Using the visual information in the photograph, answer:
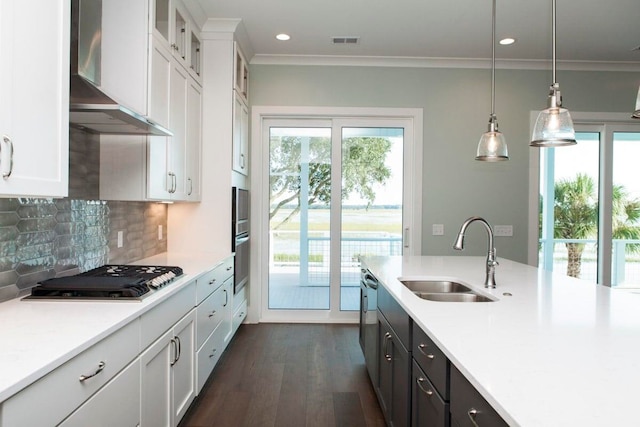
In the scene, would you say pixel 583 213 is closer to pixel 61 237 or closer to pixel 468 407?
pixel 468 407

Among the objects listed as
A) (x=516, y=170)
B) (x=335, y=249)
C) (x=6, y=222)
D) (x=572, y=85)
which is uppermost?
(x=572, y=85)

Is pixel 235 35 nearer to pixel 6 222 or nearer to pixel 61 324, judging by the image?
pixel 6 222

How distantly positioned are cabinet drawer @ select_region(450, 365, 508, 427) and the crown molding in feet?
12.1

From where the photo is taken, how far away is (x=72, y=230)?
2176 mm

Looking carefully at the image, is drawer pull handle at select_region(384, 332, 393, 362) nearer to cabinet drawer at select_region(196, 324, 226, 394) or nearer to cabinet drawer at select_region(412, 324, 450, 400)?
cabinet drawer at select_region(412, 324, 450, 400)

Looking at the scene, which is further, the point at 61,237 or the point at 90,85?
the point at 61,237

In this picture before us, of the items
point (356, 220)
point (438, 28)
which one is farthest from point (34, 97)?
point (356, 220)

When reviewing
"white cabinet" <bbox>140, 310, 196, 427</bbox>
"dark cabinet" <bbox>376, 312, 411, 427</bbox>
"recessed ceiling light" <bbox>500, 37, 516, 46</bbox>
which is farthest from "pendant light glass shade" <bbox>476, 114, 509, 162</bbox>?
"white cabinet" <bbox>140, 310, 196, 427</bbox>

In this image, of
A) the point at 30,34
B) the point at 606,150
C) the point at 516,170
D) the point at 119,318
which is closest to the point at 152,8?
the point at 30,34

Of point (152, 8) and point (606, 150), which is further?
point (606, 150)

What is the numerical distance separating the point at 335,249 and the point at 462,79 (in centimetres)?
235

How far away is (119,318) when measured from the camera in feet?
4.86

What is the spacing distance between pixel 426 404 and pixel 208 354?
1.72 m

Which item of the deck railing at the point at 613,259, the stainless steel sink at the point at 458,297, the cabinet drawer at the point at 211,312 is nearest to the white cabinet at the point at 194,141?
the cabinet drawer at the point at 211,312
